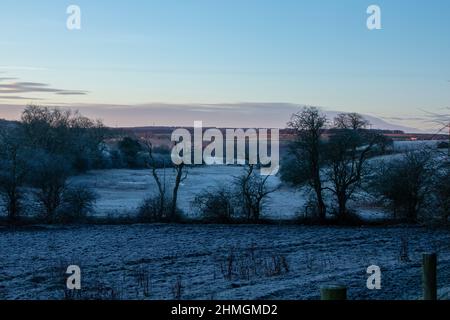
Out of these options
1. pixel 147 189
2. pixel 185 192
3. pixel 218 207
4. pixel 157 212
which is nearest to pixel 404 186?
pixel 218 207

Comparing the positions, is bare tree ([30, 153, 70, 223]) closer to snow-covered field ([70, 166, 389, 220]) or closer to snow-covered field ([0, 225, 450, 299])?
snow-covered field ([70, 166, 389, 220])

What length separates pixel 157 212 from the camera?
49.9 meters

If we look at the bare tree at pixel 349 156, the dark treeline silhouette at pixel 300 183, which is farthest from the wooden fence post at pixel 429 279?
the bare tree at pixel 349 156

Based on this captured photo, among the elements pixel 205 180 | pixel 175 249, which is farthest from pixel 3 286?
pixel 205 180

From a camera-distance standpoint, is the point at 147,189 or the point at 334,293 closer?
the point at 334,293

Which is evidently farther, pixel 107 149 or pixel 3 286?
pixel 107 149

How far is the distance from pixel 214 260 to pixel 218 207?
1959 centimetres

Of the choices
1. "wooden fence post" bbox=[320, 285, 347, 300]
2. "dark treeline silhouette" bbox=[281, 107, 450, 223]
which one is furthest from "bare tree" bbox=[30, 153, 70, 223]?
"wooden fence post" bbox=[320, 285, 347, 300]

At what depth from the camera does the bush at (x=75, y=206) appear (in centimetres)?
4922

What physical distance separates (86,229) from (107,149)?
64292 mm

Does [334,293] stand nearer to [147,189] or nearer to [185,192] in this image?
[185,192]

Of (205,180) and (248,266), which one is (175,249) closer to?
(248,266)

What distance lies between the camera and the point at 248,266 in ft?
87.7

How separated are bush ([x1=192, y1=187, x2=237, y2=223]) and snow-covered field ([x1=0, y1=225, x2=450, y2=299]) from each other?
8.40ft
